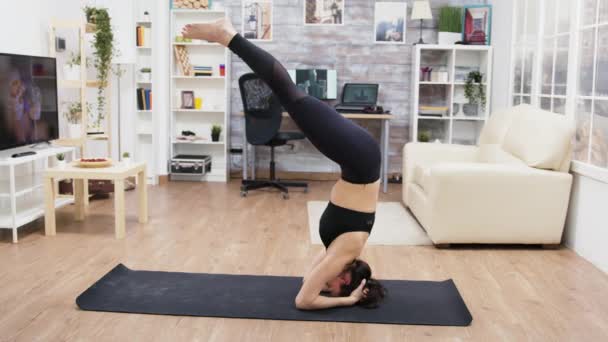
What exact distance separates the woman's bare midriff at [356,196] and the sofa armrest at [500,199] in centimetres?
132

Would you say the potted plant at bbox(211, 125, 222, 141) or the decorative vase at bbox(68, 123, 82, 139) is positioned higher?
the decorative vase at bbox(68, 123, 82, 139)

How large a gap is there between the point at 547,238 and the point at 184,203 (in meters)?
3.06

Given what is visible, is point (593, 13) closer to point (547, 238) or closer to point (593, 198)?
point (593, 198)

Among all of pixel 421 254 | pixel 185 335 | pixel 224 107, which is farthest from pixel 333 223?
pixel 224 107

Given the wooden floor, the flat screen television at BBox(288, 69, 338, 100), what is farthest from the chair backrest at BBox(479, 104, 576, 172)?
the flat screen television at BBox(288, 69, 338, 100)

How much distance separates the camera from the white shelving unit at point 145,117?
6.88 m

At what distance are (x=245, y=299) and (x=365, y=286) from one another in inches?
22.9

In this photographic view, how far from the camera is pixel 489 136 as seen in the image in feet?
17.3

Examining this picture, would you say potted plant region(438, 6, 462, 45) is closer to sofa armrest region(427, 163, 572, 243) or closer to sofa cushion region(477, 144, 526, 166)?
sofa cushion region(477, 144, 526, 166)

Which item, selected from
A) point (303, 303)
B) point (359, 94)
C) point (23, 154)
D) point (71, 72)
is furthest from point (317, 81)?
point (303, 303)

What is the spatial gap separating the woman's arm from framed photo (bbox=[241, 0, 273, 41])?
15.3 ft

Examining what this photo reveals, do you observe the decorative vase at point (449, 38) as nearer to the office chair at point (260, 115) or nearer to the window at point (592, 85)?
the office chair at point (260, 115)

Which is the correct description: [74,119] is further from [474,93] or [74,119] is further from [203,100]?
[474,93]

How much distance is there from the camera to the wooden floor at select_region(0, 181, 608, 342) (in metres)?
2.82
